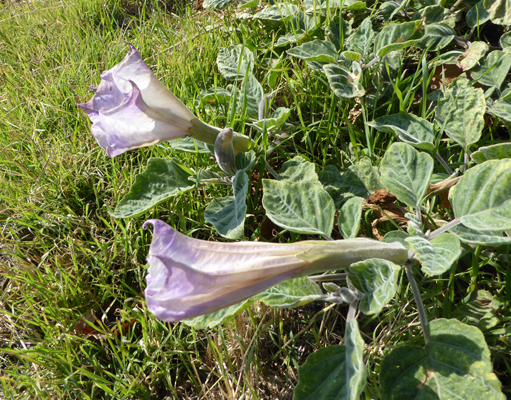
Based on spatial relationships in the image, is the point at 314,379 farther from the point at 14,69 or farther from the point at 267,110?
the point at 14,69

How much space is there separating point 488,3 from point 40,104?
2.04 meters

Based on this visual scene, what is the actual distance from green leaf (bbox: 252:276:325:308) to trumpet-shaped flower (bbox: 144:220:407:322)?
14 centimetres

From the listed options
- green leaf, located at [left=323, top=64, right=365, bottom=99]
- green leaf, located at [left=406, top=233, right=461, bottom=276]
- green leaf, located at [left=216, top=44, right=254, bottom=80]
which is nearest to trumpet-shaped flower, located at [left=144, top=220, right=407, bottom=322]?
green leaf, located at [left=406, top=233, right=461, bottom=276]

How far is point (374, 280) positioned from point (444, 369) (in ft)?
0.81

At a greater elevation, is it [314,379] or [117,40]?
[117,40]

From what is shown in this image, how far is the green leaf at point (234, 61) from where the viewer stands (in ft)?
5.94

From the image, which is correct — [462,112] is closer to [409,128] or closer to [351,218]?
[409,128]

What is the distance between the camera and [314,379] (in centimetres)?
98

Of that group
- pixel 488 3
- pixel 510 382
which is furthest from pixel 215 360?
pixel 488 3

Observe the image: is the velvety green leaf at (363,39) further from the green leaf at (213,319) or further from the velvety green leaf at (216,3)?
the green leaf at (213,319)

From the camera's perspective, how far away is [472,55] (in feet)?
5.28

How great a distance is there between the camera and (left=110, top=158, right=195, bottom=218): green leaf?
4.86ft

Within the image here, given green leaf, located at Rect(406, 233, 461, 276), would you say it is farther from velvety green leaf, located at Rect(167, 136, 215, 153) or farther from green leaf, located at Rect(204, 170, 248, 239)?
velvety green leaf, located at Rect(167, 136, 215, 153)

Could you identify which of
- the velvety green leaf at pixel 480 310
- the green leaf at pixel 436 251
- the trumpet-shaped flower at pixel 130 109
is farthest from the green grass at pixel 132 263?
the trumpet-shaped flower at pixel 130 109
